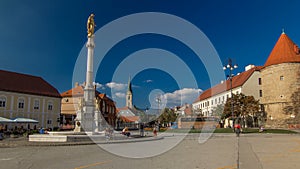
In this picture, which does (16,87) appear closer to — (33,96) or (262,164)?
(33,96)

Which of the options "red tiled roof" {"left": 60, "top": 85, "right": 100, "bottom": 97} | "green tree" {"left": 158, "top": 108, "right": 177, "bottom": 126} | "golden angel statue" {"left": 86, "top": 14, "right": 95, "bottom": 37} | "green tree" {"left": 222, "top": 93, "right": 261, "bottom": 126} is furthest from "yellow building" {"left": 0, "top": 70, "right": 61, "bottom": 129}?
"green tree" {"left": 222, "top": 93, "right": 261, "bottom": 126}

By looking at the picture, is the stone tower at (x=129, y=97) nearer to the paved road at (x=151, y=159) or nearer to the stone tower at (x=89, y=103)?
the stone tower at (x=89, y=103)

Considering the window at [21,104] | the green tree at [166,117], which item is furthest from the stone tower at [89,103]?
the green tree at [166,117]

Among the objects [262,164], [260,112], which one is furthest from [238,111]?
[262,164]

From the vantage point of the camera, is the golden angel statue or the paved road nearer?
the paved road

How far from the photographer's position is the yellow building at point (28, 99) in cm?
4421

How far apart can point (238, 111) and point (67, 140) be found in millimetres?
38695

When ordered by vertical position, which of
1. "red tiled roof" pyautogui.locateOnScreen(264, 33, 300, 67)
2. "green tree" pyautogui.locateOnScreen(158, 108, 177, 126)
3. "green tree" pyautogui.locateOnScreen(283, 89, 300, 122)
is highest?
"red tiled roof" pyautogui.locateOnScreen(264, 33, 300, 67)

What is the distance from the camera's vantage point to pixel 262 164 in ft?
30.6

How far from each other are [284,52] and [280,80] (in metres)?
6.39

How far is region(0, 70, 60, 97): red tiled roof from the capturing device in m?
45.6

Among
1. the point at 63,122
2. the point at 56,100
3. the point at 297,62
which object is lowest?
the point at 63,122

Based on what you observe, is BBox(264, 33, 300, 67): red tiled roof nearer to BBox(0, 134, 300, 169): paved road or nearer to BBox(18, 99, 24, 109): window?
BBox(0, 134, 300, 169): paved road

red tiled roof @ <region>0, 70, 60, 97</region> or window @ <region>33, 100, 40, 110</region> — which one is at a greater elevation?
red tiled roof @ <region>0, 70, 60, 97</region>
